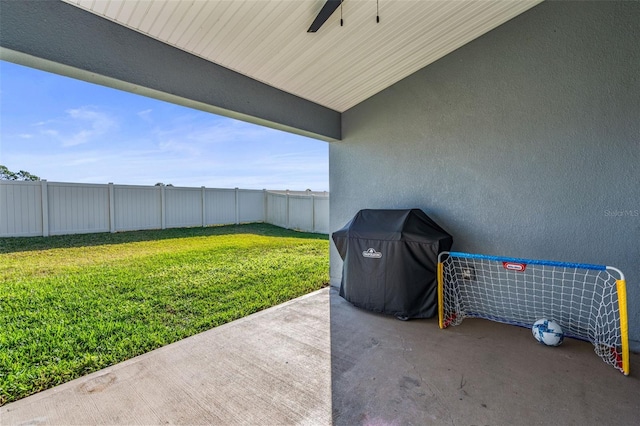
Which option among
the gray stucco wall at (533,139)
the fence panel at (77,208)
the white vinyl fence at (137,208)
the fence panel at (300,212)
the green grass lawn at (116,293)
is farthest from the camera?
the fence panel at (300,212)

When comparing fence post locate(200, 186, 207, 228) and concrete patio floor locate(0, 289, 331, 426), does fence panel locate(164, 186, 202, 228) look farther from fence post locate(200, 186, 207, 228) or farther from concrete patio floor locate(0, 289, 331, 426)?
concrete patio floor locate(0, 289, 331, 426)

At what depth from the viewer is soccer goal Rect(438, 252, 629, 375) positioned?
261 cm

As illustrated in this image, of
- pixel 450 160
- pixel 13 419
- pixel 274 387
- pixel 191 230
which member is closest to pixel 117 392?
pixel 13 419

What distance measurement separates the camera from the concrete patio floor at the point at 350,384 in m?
1.73

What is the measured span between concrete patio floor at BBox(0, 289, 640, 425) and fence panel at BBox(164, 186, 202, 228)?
330 inches

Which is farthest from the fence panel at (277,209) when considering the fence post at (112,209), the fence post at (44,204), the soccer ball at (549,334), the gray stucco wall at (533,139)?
the soccer ball at (549,334)

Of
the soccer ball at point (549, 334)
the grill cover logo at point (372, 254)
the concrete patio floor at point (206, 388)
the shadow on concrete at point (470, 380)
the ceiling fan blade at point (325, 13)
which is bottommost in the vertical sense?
the shadow on concrete at point (470, 380)

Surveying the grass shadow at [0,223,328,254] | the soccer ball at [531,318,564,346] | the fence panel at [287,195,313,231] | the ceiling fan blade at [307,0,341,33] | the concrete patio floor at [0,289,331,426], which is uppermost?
the ceiling fan blade at [307,0,341,33]

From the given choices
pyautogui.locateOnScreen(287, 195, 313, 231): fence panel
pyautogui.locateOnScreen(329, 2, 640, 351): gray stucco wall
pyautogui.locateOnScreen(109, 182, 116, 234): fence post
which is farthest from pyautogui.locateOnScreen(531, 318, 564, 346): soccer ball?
pyautogui.locateOnScreen(109, 182, 116, 234): fence post

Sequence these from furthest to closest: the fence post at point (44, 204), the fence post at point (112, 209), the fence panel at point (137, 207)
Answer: the fence panel at point (137, 207), the fence post at point (112, 209), the fence post at point (44, 204)

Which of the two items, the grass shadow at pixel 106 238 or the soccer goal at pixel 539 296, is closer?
the soccer goal at pixel 539 296

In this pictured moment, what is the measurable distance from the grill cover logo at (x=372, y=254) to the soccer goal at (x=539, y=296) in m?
0.65

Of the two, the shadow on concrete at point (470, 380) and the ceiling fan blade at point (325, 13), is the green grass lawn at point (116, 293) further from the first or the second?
the ceiling fan blade at point (325, 13)

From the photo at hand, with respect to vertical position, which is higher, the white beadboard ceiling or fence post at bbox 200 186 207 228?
the white beadboard ceiling
